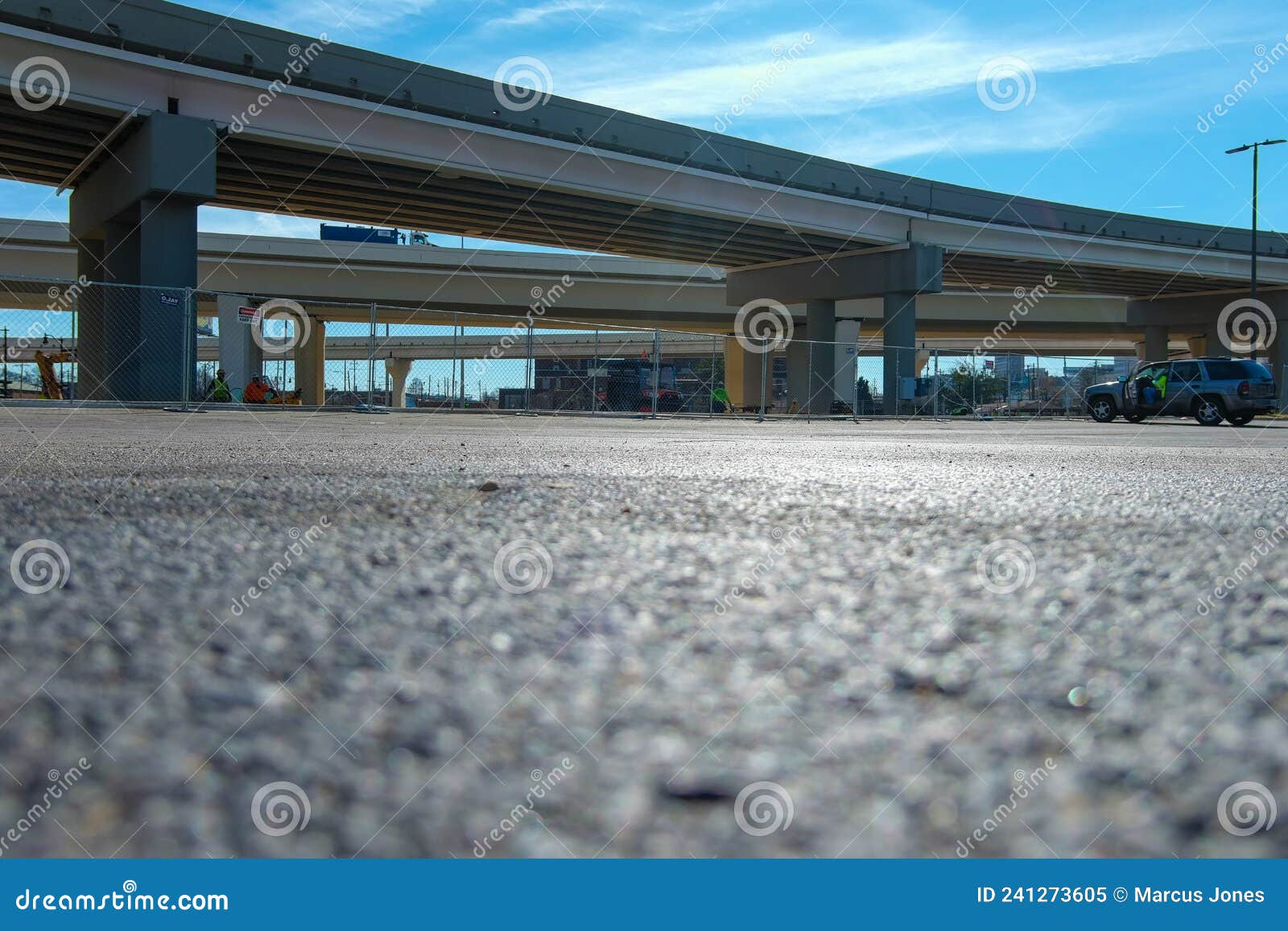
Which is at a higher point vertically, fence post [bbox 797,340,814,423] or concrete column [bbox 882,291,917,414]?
concrete column [bbox 882,291,917,414]

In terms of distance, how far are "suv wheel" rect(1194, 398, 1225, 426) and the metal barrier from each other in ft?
24.0

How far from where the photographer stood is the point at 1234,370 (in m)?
22.1

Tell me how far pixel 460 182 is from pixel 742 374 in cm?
3047

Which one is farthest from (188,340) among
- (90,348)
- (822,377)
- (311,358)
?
(311,358)

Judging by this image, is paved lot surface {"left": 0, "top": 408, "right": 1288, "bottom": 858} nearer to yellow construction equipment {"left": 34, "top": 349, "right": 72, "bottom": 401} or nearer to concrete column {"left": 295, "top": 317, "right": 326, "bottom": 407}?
yellow construction equipment {"left": 34, "top": 349, "right": 72, "bottom": 401}

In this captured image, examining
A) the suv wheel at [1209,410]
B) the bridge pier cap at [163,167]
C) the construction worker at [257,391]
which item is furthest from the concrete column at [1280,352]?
the bridge pier cap at [163,167]

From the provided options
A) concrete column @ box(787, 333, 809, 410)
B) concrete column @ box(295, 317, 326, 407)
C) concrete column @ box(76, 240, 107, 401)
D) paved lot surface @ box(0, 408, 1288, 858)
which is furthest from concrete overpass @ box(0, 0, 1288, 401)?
concrete column @ box(295, 317, 326, 407)

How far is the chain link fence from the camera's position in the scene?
19.0 metres

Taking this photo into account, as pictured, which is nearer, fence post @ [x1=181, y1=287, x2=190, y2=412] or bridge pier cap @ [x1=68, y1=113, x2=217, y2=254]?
fence post @ [x1=181, y1=287, x2=190, y2=412]

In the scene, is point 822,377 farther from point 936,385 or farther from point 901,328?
point 936,385

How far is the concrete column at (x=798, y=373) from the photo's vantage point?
122 ft

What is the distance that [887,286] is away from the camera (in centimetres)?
3584

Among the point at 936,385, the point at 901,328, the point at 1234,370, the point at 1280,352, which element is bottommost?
the point at 1234,370

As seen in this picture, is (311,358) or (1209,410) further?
(311,358)
